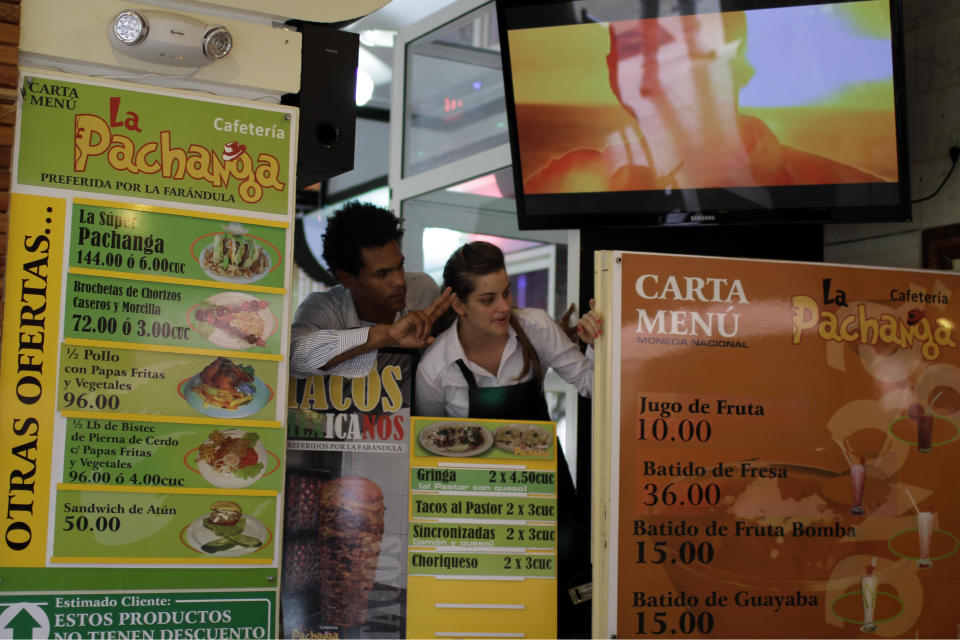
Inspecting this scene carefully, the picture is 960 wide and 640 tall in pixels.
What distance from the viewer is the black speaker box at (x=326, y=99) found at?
9.94 ft

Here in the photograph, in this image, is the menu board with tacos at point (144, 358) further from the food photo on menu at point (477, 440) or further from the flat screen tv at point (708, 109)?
the flat screen tv at point (708, 109)

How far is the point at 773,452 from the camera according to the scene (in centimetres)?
304

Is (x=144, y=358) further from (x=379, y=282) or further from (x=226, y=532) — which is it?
(x=379, y=282)

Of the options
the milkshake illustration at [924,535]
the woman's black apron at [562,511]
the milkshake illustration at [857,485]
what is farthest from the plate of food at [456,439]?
the milkshake illustration at [924,535]

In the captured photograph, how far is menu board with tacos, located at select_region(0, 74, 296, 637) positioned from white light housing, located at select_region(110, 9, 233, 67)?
4.4 inches

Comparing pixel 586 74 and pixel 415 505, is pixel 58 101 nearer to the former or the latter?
pixel 415 505

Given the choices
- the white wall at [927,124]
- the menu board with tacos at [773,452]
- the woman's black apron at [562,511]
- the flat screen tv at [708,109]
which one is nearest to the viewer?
the menu board with tacos at [773,452]

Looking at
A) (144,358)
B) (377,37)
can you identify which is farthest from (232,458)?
(377,37)

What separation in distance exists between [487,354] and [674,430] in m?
0.71

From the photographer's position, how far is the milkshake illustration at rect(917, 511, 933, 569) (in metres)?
3.10

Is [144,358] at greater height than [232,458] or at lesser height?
greater

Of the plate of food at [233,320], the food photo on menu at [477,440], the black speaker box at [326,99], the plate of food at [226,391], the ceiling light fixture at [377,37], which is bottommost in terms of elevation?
the food photo on menu at [477,440]

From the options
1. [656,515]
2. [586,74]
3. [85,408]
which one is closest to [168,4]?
[85,408]

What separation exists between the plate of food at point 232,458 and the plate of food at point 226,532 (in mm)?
69
